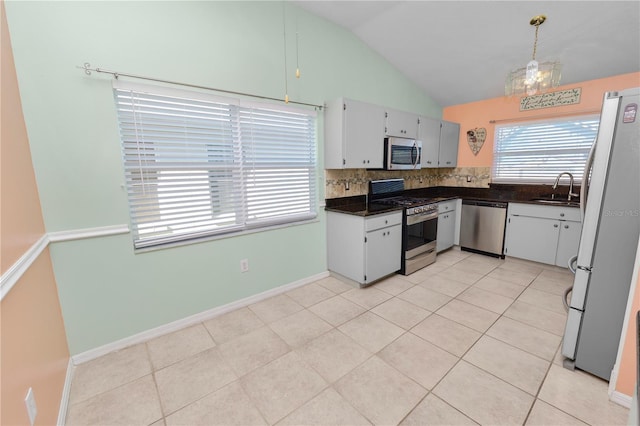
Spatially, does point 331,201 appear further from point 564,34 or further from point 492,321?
point 564,34

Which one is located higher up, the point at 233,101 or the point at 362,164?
the point at 233,101

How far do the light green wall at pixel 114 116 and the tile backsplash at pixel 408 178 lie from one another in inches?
37.4

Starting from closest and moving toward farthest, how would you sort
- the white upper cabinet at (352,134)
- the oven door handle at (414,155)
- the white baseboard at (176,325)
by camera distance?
the white baseboard at (176,325) < the white upper cabinet at (352,134) < the oven door handle at (414,155)

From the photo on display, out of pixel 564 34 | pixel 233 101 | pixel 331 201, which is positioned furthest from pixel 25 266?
pixel 564 34

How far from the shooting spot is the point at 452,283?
10.5 ft

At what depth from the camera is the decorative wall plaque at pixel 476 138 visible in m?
4.33

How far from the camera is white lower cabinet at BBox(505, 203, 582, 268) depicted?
11.0 ft

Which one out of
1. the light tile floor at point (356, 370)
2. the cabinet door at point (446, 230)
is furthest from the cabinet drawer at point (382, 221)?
the cabinet door at point (446, 230)

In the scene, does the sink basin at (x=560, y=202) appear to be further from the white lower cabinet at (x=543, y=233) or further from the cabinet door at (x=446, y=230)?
the cabinet door at (x=446, y=230)

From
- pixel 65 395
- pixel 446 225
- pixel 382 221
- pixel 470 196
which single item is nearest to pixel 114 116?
pixel 65 395

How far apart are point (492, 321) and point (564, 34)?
9.56 feet

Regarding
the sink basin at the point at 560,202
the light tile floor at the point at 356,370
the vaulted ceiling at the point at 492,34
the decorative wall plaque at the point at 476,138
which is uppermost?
the vaulted ceiling at the point at 492,34

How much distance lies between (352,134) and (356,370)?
2269mm

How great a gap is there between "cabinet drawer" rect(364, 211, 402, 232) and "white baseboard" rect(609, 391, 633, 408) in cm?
202
